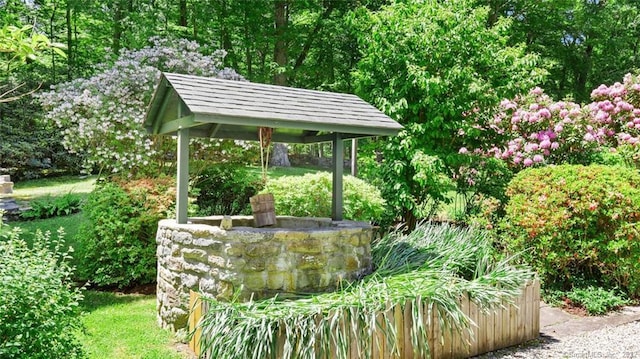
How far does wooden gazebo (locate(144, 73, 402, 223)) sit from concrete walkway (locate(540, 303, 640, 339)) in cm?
253

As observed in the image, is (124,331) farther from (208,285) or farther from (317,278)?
(317,278)

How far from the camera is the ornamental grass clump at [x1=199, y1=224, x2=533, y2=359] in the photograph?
11.4 ft

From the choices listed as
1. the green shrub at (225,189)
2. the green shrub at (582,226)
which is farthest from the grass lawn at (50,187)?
the green shrub at (582,226)

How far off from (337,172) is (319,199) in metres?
1.89

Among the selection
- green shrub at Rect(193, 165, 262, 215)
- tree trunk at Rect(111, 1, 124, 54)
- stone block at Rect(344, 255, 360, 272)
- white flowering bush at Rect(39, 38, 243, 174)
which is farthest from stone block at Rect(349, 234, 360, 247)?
tree trunk at Rect(111, 1, 124, 54)

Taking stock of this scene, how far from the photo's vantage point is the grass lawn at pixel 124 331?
4.07 meters

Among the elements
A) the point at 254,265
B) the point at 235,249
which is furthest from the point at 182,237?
the point at 254,265

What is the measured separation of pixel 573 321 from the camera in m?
5.04

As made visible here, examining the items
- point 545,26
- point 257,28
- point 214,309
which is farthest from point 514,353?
point 545,26

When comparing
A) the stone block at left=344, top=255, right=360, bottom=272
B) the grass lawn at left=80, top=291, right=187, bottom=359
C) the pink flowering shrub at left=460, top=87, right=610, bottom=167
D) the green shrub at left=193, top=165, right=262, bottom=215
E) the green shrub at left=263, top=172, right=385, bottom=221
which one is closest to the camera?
the grass lawn at left=80, top=291, right=187, bottom=359

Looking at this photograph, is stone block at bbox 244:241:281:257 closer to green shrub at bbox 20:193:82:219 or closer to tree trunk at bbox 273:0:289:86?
green shrub at bbox 20:193:82:219

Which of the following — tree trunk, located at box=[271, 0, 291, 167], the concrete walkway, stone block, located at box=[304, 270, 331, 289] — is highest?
tree trunk, located at box=[271, 0, 291, 167]

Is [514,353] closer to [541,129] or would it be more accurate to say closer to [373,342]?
[373,342]

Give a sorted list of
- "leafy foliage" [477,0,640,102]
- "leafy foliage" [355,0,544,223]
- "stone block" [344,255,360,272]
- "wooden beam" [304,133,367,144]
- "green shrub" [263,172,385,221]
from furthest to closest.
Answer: "leafy foliage" [477,0,640,102] → "leafy foliage" [355,0,544,223] → "green shrub" [263,172,385,221] → "wooden beam" [304,133,367,144] → "stone block" [344,255,360,272]
